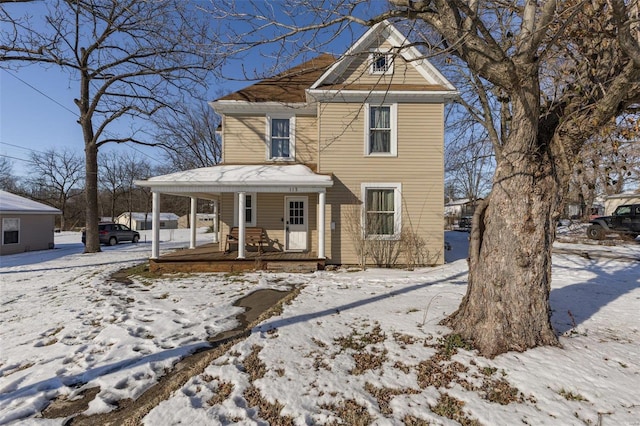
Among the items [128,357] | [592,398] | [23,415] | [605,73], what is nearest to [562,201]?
[605,73]

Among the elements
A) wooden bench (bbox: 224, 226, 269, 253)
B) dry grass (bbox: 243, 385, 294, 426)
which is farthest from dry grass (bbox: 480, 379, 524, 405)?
wooden bench (bbox: 224, 226, 269, 253)

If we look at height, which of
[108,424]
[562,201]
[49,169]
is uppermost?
[49,169]

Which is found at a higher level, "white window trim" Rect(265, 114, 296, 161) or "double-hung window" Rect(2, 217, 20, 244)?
"white window trim" Rect(265, 114, 296, 161)

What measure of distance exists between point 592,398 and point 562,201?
7.23ft

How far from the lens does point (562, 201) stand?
153 inches

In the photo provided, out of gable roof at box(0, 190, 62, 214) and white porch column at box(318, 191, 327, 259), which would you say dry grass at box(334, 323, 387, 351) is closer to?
white porch column at box(318, 191, 327, 259)

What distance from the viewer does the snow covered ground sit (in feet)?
9.32

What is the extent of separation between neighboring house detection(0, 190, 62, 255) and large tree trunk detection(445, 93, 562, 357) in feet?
71.6

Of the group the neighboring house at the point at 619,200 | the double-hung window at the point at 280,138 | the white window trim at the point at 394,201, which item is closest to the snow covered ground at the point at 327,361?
the white window trim at the point at 394,201

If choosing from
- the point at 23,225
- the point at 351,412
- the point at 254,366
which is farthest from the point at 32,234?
the point at 351,412

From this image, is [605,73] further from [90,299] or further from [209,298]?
[90,299]

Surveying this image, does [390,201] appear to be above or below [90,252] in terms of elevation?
above

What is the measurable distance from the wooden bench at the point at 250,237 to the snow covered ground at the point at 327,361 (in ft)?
11.9

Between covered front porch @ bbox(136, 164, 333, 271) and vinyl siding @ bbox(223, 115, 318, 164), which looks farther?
vinyl siding @ bbox(223, 115, 318, 164)
